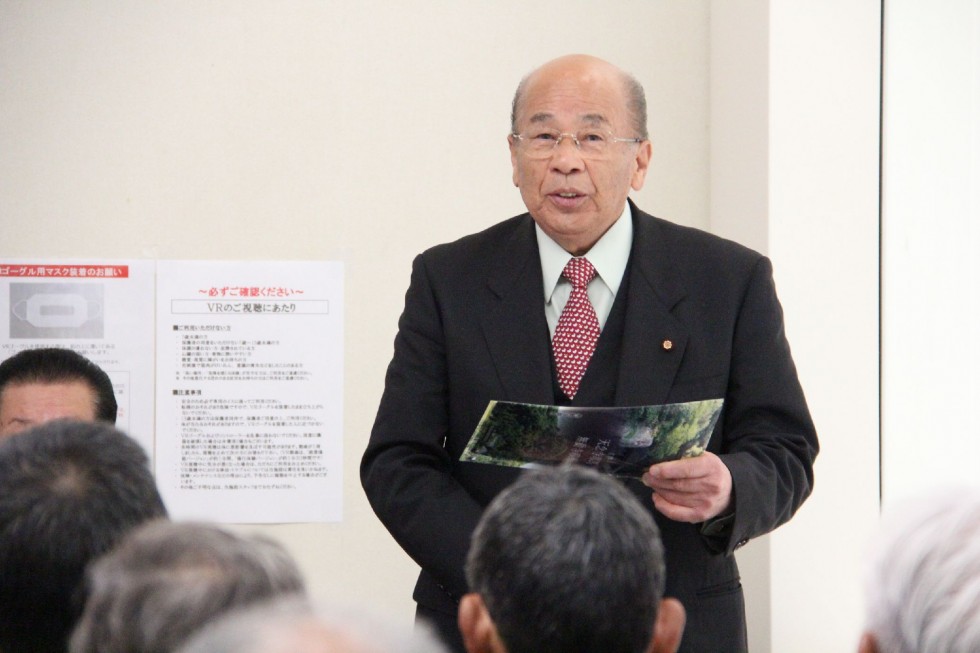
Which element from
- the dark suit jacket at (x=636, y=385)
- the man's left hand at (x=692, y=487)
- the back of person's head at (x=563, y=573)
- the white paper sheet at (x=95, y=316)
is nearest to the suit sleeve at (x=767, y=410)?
the dark suit jacket at (x=636, y=385)

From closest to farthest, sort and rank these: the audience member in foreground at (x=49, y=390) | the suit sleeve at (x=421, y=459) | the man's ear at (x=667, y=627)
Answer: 1. the man's ear at (x=667, y=627)
2. the suit sleeve at (x=421, y=459)
3. the audience member in foreground at (x=49, y=390)

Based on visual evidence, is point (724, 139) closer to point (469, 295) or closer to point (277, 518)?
point (469, 295)

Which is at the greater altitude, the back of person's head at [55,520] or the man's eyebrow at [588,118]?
the man's eyebrow at [588,118]

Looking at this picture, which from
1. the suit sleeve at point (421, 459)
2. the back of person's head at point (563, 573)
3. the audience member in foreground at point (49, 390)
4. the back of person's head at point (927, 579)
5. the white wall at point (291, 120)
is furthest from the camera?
the white wall at point (291, 120)

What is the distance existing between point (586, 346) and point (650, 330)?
11 cm

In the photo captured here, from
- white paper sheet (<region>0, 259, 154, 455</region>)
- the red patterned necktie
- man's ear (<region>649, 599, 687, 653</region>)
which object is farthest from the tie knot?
white paper sheet (<region>0, 259, 154, 455</region>)

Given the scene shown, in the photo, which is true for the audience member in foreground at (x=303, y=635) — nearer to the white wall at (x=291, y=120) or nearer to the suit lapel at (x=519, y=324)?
the suit lapel at (x=519, y=324)

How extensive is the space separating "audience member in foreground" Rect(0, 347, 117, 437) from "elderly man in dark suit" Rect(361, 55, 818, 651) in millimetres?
846

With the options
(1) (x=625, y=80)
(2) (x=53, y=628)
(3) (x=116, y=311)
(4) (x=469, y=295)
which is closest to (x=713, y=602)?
(4) (x=469, y=295)

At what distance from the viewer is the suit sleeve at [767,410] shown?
1952mm

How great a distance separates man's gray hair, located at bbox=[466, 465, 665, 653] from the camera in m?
1.11

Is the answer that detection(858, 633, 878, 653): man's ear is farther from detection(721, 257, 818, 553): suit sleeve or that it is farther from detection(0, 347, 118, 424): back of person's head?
detection(0, 347, 118, 424): back of person's head

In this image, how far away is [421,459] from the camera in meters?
2.00

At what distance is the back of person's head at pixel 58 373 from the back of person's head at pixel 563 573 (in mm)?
1609
